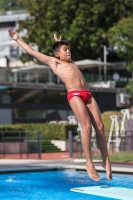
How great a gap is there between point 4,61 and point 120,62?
11.6m

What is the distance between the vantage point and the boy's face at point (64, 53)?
8.59 metres

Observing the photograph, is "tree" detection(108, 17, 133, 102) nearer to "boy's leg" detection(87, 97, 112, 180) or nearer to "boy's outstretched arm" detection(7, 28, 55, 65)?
"boy's outstretched arm" detection(7, 28, 55, 65)

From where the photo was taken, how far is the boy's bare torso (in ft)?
27.8

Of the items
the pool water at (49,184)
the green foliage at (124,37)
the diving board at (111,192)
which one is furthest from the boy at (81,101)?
the green foliage at (124,37)

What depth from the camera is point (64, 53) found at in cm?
862

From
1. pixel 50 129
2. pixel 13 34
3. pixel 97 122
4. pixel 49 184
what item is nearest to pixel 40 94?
pixel 50 129

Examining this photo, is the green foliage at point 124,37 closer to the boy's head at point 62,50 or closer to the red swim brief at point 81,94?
the boy's head at point 62,50

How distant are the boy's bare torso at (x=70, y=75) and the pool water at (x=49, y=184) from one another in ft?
10.7

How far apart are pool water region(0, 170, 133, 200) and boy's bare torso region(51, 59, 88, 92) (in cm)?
326

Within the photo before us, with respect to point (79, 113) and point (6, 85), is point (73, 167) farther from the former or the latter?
point (6, 85)

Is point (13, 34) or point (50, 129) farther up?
point (13, 34)

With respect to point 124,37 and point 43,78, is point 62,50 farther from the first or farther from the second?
point 43,78

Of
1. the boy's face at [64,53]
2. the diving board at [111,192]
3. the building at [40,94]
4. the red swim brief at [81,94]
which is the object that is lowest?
the diving board at [111,192]

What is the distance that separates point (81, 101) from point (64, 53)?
36.9 inches
